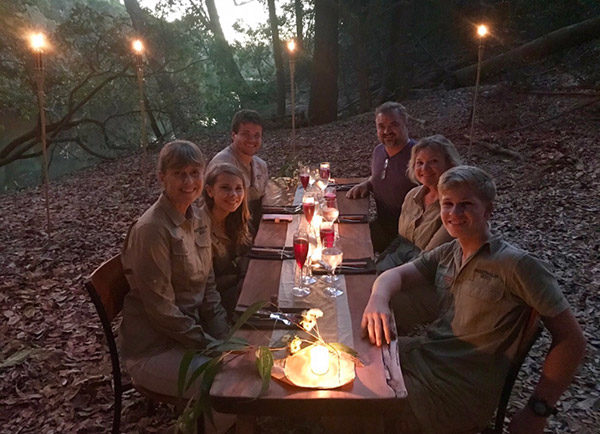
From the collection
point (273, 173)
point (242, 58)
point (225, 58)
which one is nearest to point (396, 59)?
point (225, 58)

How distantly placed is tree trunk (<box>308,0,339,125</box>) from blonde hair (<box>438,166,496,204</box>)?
10.2 m

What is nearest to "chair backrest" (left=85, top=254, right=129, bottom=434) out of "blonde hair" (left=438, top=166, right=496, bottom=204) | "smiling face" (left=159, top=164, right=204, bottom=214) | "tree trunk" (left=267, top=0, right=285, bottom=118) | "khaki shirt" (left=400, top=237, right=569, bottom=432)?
"smiling face" (left=159, top=164, right=204, bottom=214)

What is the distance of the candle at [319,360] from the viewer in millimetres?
1792

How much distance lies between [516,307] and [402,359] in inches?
23.7

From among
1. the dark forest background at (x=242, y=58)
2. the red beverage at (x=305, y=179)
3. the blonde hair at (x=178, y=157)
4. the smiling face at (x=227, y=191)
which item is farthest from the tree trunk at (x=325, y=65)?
the blonde hair at (x=178, y=157)

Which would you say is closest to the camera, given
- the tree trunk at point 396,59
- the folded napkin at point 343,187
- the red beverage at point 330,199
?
the red beverage at point 330,199

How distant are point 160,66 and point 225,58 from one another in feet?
9.86

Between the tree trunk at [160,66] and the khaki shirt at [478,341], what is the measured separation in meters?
12.4

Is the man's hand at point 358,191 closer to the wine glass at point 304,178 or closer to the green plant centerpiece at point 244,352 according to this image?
the wine glass at point 304,178

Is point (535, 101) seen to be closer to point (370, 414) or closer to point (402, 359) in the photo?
point (402, 359)

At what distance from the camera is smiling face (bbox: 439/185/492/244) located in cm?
225

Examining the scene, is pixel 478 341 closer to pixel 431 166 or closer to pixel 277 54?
pixel 431 166

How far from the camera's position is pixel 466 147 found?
8.31 metres

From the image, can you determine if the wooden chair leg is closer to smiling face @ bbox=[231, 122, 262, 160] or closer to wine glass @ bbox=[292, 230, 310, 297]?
wine glass @ bbox=[292, 230, 310, 297]
